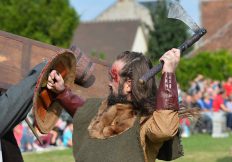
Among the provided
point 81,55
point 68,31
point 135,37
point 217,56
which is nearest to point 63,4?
point 68,31

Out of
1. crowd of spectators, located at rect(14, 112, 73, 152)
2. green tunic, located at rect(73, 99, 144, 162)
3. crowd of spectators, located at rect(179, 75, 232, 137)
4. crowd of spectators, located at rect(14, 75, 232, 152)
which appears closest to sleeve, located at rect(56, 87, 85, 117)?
green tunic, located at rect(73, 99, 144, 162)

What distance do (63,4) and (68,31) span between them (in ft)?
4.50

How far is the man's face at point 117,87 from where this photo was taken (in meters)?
3.89

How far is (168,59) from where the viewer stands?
3619 mm

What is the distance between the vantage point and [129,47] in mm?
56031

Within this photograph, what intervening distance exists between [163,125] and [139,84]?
316 mm

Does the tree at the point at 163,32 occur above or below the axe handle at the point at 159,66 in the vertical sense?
above

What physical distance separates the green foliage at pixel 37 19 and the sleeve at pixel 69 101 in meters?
28.3

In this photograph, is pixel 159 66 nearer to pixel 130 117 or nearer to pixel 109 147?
pixel 130 117

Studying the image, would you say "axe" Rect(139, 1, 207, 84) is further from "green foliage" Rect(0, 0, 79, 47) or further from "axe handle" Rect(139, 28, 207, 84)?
"green foliage" Rect(0, 0, 79, 47)

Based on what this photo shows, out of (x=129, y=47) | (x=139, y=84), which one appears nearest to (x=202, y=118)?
(x=139, y=84)

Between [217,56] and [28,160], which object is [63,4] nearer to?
[217,56]

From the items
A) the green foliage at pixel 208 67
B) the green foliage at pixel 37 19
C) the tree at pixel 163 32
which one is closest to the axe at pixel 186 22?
the green foliage at pixel 37 19

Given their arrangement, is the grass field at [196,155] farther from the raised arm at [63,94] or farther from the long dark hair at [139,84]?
the long dark hair at [139,84]
